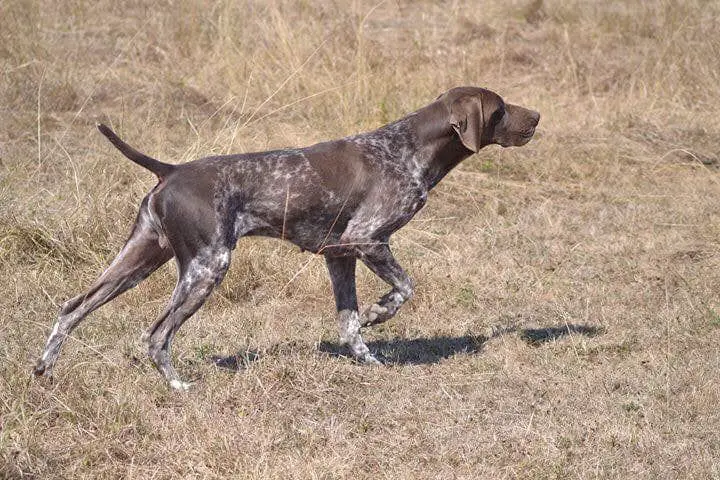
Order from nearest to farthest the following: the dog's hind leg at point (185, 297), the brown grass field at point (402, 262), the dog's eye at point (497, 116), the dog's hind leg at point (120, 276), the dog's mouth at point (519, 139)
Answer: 1. the brown grass field at point (402, 262)
2. the dog's hind leg at point (185, 297)
3. the dog's hind leg at point (120, 276)
4. the dog's eye at point (497, 116)
5. the dog's mouth at point (519, 139)

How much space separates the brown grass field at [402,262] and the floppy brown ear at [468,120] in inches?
49.9

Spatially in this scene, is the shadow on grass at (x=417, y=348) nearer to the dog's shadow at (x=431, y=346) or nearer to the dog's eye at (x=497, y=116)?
the dog's shadow at (x=431, y=346)

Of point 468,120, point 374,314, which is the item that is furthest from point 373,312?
point 468,120

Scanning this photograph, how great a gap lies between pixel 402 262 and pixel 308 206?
6.50ft

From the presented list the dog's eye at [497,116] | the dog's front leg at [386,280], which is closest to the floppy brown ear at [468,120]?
the dog's eye at [497,116]

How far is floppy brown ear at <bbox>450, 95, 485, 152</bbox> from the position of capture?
675cm

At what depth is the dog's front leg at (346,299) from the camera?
22.9 ft

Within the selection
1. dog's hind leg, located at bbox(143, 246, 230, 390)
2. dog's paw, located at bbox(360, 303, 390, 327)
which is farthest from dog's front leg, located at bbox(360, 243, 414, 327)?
dog's hind leg, located at bbox(143, 246, 230, 390)

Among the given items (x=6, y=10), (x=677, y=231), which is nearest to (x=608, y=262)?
(x=677, y=231)

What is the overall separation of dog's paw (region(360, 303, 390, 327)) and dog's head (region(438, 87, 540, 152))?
40.7 inches

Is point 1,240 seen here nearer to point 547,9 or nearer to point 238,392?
point 238,392

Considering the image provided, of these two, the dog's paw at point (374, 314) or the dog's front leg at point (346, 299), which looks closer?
the dog's paw at point (374, 314)

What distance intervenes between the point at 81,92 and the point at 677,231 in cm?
582

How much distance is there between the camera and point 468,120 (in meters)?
6.79
